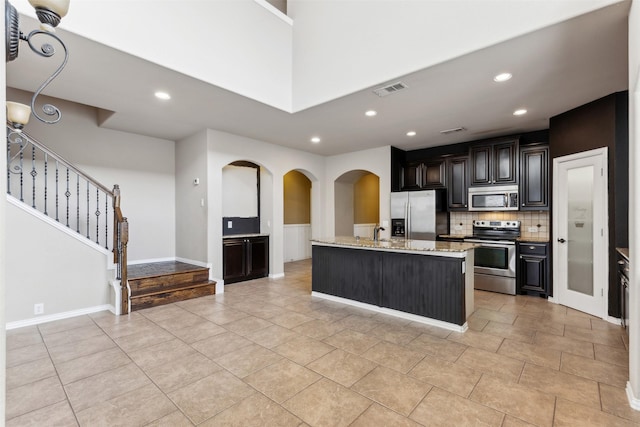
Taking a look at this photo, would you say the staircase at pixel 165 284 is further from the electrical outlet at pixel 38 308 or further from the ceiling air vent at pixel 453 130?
the ceiling air vent at pixel 453 130

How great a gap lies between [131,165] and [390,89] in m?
5.02

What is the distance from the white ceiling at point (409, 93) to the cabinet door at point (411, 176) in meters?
0.77

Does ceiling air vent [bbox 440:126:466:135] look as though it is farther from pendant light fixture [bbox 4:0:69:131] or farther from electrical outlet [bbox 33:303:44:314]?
electrical outlet [bbox 33:303:44:314]

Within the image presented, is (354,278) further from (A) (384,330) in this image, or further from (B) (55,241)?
(B) (55,241)

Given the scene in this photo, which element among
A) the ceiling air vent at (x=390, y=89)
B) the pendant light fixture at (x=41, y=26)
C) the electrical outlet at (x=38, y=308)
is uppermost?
the ceiling air vent at (x=390, y=89)

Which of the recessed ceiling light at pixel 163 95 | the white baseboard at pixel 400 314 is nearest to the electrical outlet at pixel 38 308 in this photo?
the recessed ceiling light at pixel 163 95

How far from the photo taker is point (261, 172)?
6.61 meters

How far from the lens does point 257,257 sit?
6.19 metres

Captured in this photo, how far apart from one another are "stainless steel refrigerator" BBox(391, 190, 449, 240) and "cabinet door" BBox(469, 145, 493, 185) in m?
0.67

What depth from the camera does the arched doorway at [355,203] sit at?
7.69 metres

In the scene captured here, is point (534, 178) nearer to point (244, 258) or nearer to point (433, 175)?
point (433, 175)

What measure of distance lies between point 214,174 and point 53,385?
3.62 meters

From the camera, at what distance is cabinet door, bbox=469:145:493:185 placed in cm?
558

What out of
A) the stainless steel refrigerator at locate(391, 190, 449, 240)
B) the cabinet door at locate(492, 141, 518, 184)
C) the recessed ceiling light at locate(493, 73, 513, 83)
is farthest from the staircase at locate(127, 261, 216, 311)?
the cabinet door at locate(492, 141, 518, 184)
